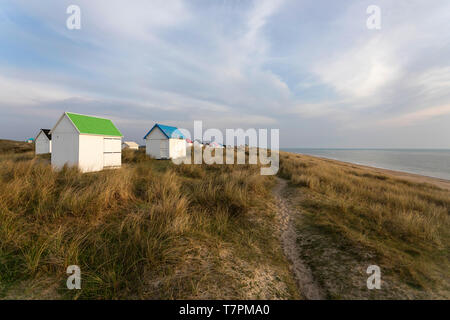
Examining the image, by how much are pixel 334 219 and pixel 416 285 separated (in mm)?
2848

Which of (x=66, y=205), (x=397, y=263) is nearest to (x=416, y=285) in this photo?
(x=397, y=263)

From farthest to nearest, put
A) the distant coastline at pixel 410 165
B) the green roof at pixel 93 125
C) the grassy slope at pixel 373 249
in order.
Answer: the distant coastline at pixel 410 165, the green roof at pixel 93 125, the grassy slope at pixel 373 249

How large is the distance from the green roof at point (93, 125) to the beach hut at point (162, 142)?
20.1ft

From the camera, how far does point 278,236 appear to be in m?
5.12

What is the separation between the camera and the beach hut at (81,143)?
11.7 metres

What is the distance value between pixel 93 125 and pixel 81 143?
197 centimetres

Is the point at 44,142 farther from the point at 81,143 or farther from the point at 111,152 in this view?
the point at 81,143

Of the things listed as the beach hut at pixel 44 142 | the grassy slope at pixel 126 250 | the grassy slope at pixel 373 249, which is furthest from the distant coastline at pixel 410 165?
the beach hut at pixel 44 142

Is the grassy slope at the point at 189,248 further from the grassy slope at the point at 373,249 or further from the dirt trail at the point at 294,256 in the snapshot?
the dirt trail at the point at 294,256

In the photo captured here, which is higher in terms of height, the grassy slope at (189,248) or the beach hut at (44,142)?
the beach hut at (44,142)

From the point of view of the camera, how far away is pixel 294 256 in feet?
14.1

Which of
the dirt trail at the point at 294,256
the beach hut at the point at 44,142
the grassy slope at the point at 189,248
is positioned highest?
the beach hut at the point at 44,142

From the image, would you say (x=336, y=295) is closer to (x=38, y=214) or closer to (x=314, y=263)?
(x=314, y=263)

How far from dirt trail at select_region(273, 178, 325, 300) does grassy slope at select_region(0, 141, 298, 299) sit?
0.68ft
